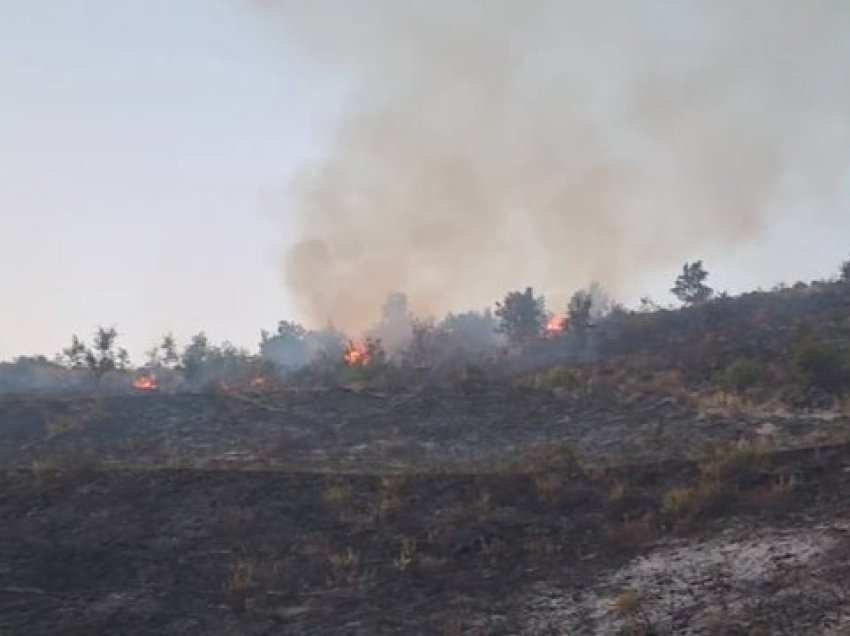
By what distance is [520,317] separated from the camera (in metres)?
54.8

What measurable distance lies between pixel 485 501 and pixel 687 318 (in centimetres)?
2681

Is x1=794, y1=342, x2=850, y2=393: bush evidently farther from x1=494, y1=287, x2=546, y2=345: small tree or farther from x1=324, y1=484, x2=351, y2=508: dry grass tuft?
x1=494, y1=287, x2=546, y2=345: small tree

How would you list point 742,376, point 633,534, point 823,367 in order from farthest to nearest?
point 742,376
point 823,367
point 633,534

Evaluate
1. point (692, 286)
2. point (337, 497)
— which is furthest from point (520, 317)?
point (337, 497)

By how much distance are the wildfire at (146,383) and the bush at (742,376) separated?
80.4ft

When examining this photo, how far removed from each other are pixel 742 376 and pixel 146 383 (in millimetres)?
28125

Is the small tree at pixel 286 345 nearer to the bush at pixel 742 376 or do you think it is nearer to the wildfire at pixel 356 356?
the wildfire at pixel 356 356

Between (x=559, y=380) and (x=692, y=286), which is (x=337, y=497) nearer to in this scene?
(x=559, y=380)

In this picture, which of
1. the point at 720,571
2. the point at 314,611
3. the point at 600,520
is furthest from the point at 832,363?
the point at 314,611

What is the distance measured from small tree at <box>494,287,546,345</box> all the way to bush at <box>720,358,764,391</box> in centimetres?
2356

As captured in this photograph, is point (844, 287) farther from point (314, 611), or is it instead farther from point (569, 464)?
point (314, 611)

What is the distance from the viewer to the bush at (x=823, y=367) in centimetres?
2503

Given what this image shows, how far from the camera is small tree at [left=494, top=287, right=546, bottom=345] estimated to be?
173ft

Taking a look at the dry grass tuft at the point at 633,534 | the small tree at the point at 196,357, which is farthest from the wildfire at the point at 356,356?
the dry grass tuft at the point at 633,534
